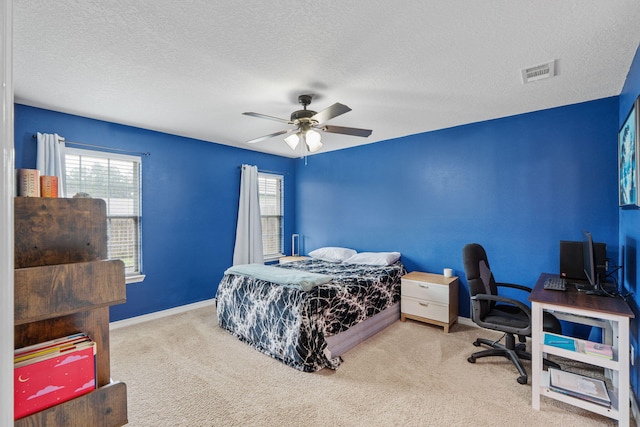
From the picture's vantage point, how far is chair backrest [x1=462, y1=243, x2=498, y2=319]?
261 cm

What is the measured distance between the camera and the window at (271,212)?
17.5ft

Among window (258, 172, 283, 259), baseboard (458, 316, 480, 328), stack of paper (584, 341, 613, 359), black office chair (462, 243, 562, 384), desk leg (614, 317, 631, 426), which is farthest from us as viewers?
window (258, 172, 283, 259)

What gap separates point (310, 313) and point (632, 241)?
2532mm

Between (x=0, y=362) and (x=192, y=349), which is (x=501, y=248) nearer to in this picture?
(x=192, y=349)

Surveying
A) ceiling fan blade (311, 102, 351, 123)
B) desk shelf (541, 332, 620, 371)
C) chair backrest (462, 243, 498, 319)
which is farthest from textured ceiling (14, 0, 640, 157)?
desk shelf (541, 332, 620, 371)

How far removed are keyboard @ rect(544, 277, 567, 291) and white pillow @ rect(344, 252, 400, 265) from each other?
1738mm

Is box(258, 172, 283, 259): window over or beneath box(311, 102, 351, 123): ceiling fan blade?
beneath

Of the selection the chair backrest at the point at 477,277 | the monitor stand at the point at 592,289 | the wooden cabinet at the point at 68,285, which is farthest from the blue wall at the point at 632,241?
the wooden cabinet at the point at 68,285

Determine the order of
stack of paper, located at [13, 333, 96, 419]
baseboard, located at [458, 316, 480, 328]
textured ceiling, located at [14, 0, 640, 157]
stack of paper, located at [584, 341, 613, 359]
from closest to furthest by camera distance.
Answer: stack of paper, located at [13, 333, 96, 419], textured ceiling, located at [14, 0, 640, 157], stack of paper, located at [584, 341, 613, 359], baseboard, located at [458, 316, 480, 328]

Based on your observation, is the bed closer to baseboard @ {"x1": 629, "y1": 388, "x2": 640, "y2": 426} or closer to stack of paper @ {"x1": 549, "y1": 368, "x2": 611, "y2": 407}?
stack of paper @ {"x1": 549, "y1": 368, "x2": 611, "y2": 407}

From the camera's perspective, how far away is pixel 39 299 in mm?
807

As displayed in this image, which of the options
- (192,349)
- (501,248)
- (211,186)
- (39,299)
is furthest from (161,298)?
(501,248)

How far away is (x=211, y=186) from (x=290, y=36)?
10.2 feet

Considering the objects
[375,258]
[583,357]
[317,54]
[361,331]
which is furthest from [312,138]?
[583,357]
